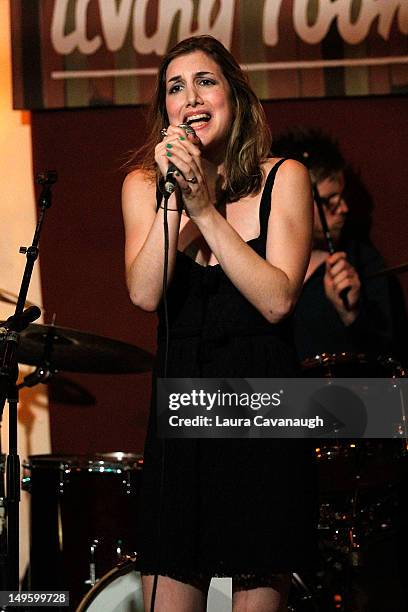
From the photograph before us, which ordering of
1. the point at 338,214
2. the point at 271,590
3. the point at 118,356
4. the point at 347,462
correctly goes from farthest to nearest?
the point at 338,214
the point at 118,356
the point at 347,462
the point at 271,590

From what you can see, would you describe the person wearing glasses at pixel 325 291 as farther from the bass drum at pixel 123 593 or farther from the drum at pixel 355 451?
the bass drum at pixel 123 593

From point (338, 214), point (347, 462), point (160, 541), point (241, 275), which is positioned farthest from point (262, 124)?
point (338, 214)

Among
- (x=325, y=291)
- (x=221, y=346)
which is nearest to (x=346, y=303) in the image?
(x=325, y=291)

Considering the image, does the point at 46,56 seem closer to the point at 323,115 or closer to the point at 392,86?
the point at 323,115

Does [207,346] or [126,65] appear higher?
[126,65]

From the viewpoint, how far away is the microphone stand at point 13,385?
2244 mm

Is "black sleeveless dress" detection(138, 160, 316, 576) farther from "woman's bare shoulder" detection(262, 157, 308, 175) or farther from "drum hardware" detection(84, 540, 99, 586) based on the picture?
"drum hardware" detection(84, 540, 99, 586)

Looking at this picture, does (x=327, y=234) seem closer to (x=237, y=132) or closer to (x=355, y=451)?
(x=355, y=451)

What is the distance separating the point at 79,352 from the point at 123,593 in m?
0.84

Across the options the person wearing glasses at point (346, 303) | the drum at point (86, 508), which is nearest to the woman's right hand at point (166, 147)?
the drum at point (86, 508)

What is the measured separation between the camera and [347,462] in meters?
2.79

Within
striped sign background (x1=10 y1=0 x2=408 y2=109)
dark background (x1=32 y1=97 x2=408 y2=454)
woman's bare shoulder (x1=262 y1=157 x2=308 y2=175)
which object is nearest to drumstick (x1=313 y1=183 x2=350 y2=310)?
dark background (x1=32 y1=97 x2=408 y2=454)

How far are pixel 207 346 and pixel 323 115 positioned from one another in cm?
220

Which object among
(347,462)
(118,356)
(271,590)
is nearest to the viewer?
(271,590)
